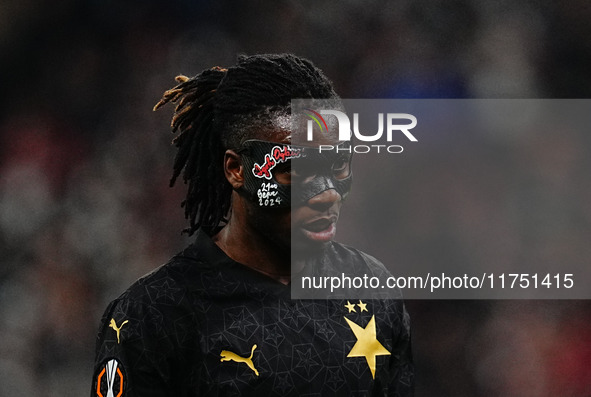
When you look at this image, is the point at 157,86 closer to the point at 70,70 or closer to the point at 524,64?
the point at 70,70

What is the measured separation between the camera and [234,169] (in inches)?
113

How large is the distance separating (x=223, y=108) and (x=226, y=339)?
0.68 m

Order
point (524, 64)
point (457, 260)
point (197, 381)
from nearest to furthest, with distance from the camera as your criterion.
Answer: point (197, 381) < point (457, 260) < point (524, 64)

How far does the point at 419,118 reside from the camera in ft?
18.3

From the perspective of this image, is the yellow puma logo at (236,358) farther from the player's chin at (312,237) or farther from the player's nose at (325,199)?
the player's nose at (325,199)

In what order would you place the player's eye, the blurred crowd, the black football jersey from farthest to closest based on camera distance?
the blurred crowd, the player's eye, the black football jersey

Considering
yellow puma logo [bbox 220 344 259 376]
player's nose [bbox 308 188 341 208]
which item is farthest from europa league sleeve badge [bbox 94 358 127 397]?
player's nose [bbox 308 188 341 208]

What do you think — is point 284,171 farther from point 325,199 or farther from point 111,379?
point 111,379

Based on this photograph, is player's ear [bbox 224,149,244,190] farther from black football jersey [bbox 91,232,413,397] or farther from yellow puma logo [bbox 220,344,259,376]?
yellow puma logo [bbox 220,344,259,376]

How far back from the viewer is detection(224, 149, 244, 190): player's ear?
2.84 m

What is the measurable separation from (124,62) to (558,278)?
2936 mm

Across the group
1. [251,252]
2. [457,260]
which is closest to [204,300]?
[251,252]

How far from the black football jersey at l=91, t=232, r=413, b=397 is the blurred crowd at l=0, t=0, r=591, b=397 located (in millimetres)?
2568

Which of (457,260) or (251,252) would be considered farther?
(457,260)
